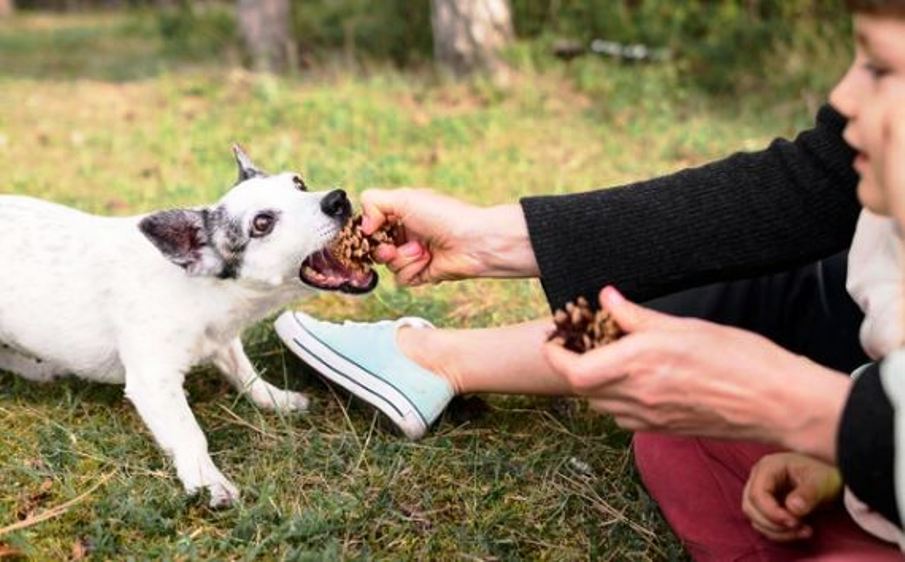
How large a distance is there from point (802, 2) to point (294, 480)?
6.07 metres

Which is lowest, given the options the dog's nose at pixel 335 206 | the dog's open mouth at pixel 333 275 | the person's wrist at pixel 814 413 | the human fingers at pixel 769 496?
the human fingers at pixel 769 496

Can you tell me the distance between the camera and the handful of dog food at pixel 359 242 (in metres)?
2.69

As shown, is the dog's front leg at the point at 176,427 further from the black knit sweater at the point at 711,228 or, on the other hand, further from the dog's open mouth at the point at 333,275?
the black knit sweater at the point at 711,228

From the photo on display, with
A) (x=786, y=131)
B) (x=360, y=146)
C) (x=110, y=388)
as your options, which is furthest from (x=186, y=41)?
(x=110, y=388)

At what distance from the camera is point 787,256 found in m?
2.33

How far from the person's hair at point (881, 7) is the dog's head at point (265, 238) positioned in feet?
4.81

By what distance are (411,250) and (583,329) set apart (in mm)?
1011

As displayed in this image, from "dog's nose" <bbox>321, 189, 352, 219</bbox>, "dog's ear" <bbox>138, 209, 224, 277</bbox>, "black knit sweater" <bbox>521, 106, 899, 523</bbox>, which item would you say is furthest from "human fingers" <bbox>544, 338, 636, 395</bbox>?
"dog's ear" <bbox>138, 209, 224, 277</bbox>

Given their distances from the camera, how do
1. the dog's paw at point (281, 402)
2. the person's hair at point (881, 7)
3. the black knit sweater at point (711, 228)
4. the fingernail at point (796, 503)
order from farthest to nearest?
the dog's paw at point (281, 402)
the black knit sweater at point (711, 228)
the fingernail at point (796, 503)
the person's hair at point (881, 7)

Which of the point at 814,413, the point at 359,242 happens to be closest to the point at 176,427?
the point at 359,242

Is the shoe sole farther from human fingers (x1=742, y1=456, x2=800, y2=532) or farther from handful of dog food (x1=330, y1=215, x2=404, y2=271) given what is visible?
human fingers (x1=742, y1=456, x2=800, y2=532)

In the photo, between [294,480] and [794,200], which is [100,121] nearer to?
[294,480]

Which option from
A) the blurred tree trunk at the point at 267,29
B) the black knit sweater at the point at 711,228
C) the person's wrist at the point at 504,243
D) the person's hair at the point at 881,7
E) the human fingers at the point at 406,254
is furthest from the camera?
the blurred tree trunk at the point at 267,29

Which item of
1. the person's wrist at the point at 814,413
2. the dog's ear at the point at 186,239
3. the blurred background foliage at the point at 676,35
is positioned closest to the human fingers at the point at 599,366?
the person's wrist at the point at 814,413
